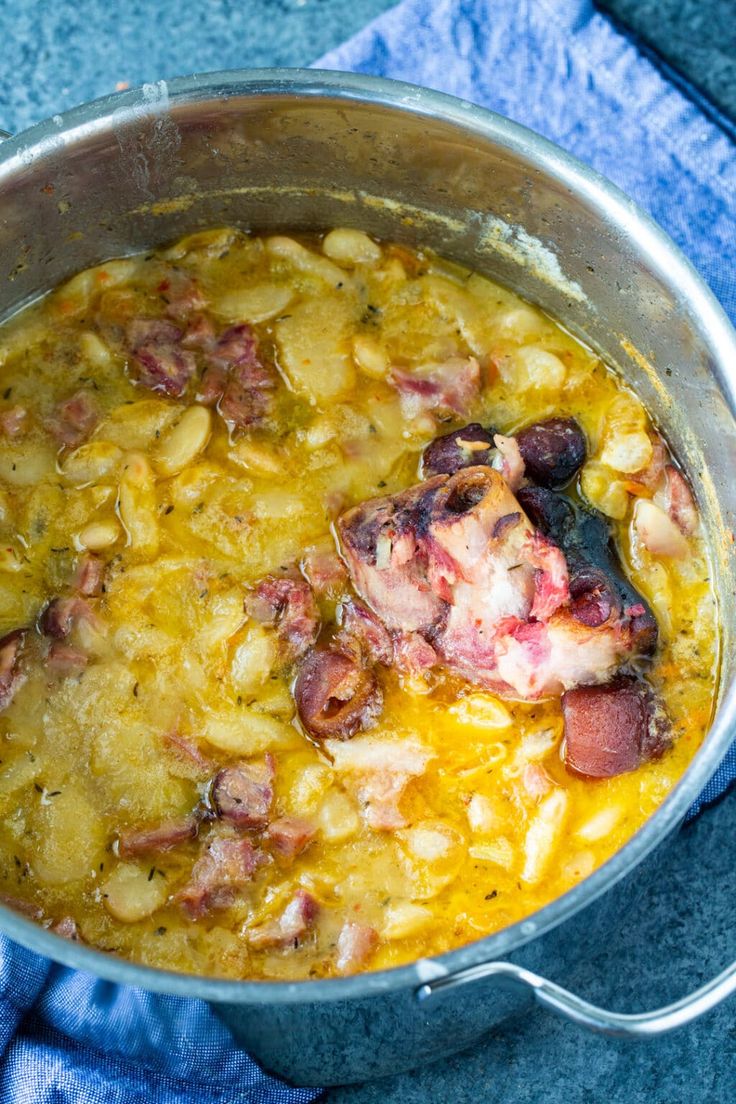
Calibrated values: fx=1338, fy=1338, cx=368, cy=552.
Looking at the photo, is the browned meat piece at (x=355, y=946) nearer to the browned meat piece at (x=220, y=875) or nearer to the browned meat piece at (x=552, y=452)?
the browned meat piece at (x=220, y=875)

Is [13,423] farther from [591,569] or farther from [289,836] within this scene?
[591,569]

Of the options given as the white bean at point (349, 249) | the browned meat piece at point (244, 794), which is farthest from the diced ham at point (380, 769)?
the white bean at point (349, 249)

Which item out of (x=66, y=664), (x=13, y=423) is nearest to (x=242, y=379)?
(x=13, y=423)

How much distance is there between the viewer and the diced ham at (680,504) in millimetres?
2680

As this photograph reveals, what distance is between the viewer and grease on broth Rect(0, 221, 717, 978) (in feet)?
7.77

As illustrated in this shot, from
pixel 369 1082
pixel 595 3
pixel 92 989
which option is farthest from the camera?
pixel 595 3

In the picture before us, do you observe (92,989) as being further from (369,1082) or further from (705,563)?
(705,563)

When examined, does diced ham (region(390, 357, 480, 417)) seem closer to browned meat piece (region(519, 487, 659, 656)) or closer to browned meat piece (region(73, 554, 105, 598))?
browned meat piece (region(519, 487, 659, 656))

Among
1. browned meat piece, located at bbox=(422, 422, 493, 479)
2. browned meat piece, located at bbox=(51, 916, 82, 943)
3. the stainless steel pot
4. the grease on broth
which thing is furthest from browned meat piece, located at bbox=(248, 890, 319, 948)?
browned meat piece, located at bbox=(422, 422, 493, 479)

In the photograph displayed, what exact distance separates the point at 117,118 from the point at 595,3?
1.52 meters

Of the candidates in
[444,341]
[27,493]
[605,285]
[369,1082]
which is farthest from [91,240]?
[369,1082]

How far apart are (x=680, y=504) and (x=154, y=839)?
1214mm

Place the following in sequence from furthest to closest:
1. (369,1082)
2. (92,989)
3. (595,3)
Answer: (595,3), (369,1082), (92,989)

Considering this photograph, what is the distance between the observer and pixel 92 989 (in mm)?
2539
